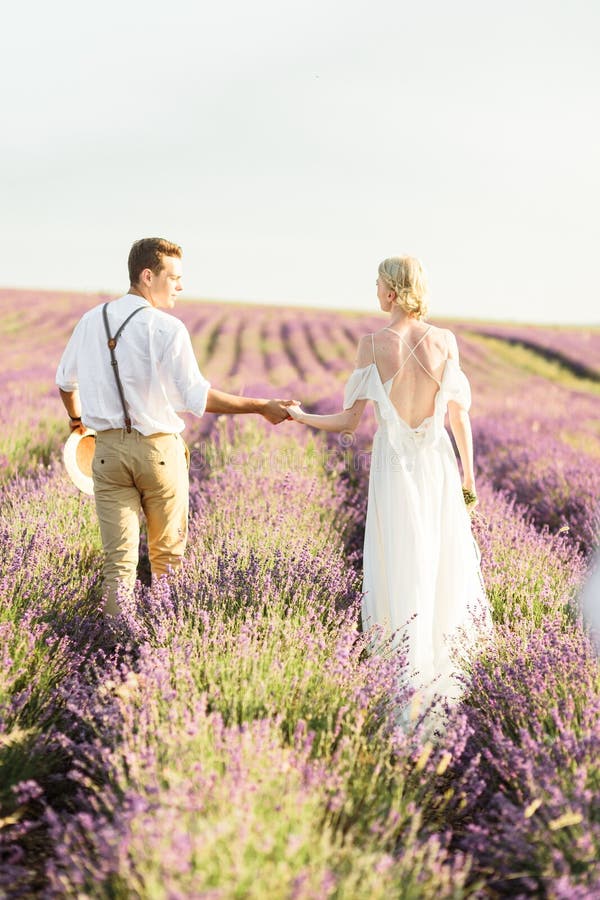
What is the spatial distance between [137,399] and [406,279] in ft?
3.82

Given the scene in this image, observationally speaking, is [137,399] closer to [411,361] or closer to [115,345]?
[115,345]

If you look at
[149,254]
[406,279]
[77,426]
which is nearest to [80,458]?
[77,426]

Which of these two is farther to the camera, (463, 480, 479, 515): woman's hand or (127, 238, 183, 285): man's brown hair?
(463, 480, 479, 515): woman's hand

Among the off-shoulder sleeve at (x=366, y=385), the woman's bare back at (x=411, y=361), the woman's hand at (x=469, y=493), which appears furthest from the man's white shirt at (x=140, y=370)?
the woman's hand at (x=469, y=493)

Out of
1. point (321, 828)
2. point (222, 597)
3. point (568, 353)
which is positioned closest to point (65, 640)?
point (222, 597)

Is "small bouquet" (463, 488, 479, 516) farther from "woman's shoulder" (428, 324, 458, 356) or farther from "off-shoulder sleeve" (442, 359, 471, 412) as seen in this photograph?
"woman's shoulder" (428, 324, 458, 356)

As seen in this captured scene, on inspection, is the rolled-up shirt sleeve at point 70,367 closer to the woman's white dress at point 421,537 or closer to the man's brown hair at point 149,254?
the man's brown hair at point 149,254

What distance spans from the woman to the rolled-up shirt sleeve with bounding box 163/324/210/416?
1.89 feet

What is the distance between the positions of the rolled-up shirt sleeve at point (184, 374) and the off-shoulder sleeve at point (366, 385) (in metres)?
0.60

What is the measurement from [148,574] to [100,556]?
1.43 ft

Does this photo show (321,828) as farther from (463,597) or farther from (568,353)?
(568,353)

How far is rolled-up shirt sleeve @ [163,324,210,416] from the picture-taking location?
315 cm

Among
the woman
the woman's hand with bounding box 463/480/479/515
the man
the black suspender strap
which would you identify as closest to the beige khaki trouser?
the man

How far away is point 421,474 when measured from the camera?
11.3 ft
